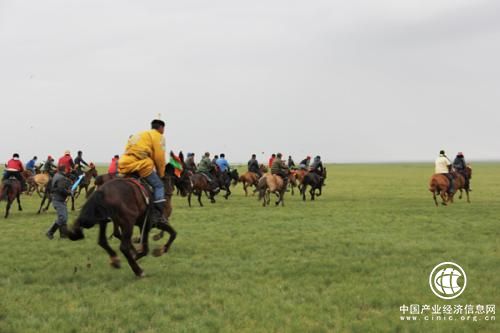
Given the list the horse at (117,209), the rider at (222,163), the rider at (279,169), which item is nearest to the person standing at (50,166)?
the rider at (222,163)

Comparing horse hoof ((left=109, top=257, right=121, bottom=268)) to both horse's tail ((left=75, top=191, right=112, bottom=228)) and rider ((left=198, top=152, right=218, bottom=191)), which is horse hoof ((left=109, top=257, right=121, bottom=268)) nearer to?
horse's tail ((left=75, top=191, right=112, bottom=228))

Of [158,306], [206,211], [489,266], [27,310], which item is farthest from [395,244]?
[206,211]

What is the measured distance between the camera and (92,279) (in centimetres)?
771

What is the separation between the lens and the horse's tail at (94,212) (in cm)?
727

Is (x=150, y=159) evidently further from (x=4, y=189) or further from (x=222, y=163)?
(x=222, y=163)

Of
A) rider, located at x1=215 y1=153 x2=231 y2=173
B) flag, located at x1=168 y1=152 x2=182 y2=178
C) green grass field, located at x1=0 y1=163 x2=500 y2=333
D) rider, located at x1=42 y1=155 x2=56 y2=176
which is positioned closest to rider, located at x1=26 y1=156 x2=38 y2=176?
rider, located at x1=42 y1=155 x2=56 y2=176

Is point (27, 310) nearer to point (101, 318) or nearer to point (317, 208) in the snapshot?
point (101, 318)

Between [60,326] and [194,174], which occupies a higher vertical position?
[194,174]

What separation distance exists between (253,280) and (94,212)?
293 cm

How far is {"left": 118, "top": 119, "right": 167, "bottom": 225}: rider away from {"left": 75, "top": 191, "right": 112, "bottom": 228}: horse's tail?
828 millimetres

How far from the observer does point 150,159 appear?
8.16 meters

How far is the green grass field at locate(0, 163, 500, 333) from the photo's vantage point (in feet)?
18.7

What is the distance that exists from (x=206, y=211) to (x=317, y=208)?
193 inches

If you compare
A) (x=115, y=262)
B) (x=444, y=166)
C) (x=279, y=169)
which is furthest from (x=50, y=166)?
(x=444, y=166)
